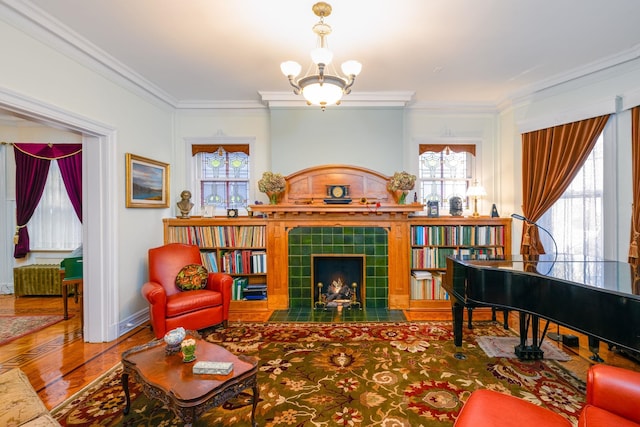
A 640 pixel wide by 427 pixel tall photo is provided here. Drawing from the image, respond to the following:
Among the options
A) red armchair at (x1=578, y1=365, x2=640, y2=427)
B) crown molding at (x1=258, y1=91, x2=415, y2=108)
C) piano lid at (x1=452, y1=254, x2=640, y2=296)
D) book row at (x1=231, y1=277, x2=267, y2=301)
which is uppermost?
crown molding at (x1=258, y1=91, x2=415, y2=108)

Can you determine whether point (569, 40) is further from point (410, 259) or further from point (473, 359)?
point (473, 359)

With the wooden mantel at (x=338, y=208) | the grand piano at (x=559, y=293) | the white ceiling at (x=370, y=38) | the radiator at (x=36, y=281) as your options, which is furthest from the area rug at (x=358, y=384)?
the radiator at (x=36, y=281)

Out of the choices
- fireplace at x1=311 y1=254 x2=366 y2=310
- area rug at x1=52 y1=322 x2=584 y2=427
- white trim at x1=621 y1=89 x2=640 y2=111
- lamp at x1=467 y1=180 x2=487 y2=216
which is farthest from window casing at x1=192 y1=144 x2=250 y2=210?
white trim at x1=621 y1=89 x2=640 y2=111

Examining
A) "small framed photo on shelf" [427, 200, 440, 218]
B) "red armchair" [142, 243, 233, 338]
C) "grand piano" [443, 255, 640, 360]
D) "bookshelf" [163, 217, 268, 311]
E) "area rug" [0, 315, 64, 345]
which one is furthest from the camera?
"small framed photo on shelf" [427, 200, 440, 218]

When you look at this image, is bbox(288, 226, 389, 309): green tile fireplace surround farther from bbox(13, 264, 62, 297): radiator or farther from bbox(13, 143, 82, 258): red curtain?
bbox(13, 143, 82, 258): red curtain

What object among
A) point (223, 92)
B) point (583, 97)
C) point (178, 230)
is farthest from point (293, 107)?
point (583, 97)

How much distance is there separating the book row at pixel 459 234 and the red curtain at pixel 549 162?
0.34m

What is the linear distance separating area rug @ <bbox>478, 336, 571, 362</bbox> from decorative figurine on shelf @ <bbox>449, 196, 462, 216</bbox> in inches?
70.7

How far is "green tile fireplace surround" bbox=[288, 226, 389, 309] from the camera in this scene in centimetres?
414

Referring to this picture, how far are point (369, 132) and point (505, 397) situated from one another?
139 inches

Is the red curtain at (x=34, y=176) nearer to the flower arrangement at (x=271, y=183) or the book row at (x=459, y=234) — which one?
the flower arrangement at (x=271, y=183)

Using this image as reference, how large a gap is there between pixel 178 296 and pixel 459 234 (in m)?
3.72

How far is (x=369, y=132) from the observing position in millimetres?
4289

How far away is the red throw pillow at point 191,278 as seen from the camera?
3469 mm
